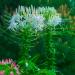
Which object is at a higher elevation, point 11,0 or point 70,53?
point 11,0

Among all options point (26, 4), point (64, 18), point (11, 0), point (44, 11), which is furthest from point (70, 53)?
point (11, 0)

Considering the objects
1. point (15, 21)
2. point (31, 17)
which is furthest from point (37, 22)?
point (15, 21)

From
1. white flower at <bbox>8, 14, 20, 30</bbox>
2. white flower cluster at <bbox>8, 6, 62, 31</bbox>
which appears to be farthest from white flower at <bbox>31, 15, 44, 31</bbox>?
white flower at <bbox>8, 14, 20, 30</bbox>

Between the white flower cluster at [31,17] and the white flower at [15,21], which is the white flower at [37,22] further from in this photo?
the white flower at [15,21]

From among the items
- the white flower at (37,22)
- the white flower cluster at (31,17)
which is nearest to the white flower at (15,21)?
the white flower cluster at (31,17)

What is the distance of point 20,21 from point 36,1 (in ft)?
14.3

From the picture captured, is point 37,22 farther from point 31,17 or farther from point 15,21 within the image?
point 15,21

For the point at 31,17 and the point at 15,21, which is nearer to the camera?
the point at 31,17

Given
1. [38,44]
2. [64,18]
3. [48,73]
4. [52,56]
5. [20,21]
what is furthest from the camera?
[64,18]

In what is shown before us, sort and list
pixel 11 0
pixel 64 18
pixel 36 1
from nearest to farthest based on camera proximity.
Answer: pixel 64 18 < pixel 36 1 < pixel 11 0

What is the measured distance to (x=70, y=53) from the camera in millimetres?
8648

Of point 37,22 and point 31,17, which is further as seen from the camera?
point 37,22

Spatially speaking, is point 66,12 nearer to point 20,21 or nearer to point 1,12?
point 1,12

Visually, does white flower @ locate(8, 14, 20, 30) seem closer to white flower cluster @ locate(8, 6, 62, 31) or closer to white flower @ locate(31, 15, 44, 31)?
white flower cluster @ locate(8, 6, 62, 31)
